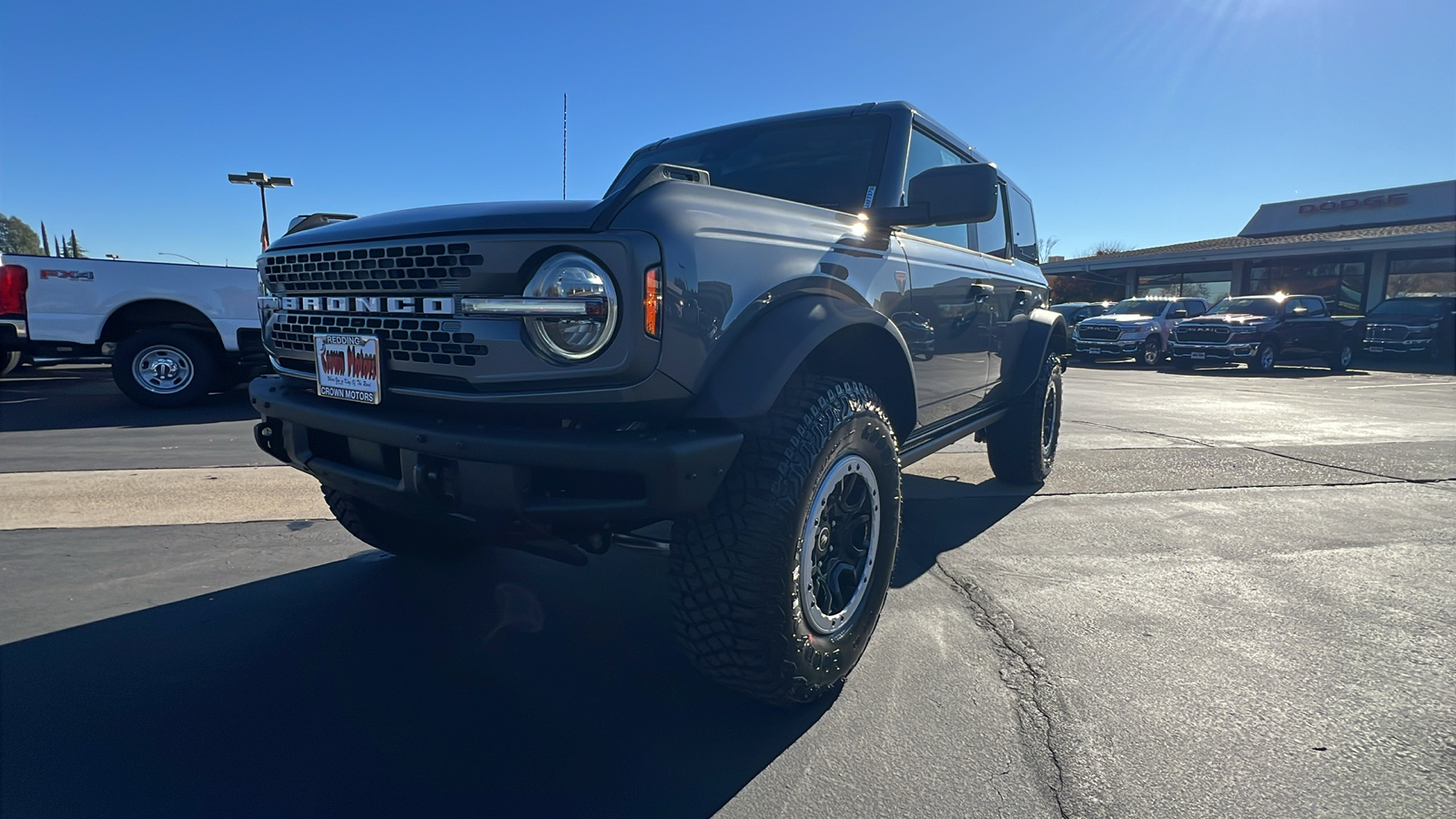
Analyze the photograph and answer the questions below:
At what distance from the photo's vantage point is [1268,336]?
16984 mm

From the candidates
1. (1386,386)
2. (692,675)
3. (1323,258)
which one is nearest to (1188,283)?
(1323,258)

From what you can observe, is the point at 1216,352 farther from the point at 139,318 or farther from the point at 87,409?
the point at 87,409

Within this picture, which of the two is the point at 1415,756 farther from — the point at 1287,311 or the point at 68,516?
the point at 1287,311

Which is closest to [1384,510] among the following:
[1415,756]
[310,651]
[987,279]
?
[987,279]

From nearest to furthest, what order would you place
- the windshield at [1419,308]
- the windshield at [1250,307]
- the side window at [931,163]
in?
1. the side window at [931,163]
2. the windshield at [1250,307]
3. the windshield at [1419,308]

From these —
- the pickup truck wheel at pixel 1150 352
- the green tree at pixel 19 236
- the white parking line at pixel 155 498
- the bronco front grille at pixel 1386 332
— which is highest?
the green tree at pixel 19 236

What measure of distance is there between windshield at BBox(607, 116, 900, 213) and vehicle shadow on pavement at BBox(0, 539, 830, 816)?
166 cm

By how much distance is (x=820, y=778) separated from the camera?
1929mm

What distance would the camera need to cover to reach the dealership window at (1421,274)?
23.3 m

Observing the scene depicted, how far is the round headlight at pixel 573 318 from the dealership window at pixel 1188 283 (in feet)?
108

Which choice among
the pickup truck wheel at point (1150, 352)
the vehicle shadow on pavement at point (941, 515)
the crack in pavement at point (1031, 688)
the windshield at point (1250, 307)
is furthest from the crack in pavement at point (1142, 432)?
the pickup truck wheel at point (1150, 352)

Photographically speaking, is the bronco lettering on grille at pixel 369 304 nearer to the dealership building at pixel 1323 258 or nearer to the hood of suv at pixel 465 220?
the hood of suv at pixel 465 220

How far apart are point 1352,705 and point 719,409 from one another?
80.7 inches

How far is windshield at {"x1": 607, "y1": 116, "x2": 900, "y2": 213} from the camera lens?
3.11 m
